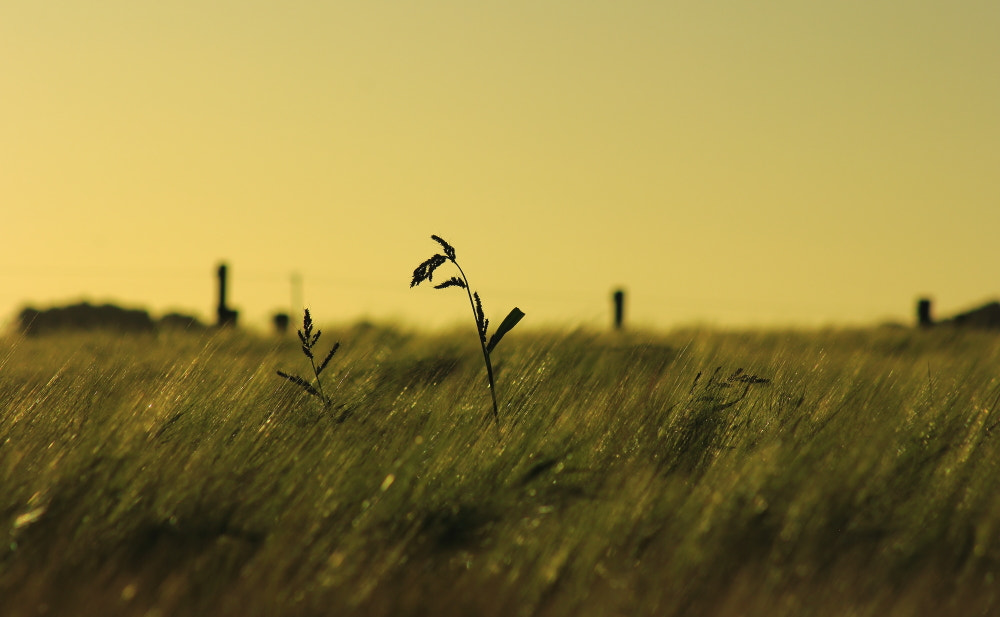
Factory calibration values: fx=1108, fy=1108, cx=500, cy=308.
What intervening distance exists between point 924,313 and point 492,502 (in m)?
12.5

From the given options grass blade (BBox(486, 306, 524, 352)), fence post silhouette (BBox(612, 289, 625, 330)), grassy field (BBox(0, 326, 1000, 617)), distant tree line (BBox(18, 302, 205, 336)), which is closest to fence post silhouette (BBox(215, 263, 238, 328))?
fence post silhouette (BBox(612, 289, 625, 330))

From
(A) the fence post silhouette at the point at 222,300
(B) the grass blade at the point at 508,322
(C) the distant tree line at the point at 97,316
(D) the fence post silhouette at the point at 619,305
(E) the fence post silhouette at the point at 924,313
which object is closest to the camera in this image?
(B) the grass blade at the point at 508,322

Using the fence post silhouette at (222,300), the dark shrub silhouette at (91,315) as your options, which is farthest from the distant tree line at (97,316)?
the fence post silhouette at (222,300)

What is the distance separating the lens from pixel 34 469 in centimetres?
332

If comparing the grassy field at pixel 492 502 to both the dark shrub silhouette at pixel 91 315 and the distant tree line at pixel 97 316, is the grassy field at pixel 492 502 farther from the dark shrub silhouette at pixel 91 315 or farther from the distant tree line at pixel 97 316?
the dark shrub silhouette at pixel 91 315

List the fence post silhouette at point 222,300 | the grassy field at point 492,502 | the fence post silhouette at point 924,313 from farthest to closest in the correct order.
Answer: the fence post silhouette at point 924,313
the fence post silhouette at point 222,300
the grassy field at point 492,502

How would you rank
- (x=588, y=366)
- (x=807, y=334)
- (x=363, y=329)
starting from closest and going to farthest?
(x=588, y=366)
(x=363, y=329)
(x=807, y=334)

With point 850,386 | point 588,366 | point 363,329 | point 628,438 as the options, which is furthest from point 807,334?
point 628,438

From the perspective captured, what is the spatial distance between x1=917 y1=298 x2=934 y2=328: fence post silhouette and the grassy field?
1058 centimetres

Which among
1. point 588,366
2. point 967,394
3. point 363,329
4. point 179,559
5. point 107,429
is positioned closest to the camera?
point 179,559

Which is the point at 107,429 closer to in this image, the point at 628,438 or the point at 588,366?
the point at 628,438

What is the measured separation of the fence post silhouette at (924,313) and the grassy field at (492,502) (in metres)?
10.6

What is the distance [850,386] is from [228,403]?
95.5 inches

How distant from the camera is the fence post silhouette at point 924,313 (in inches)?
563
